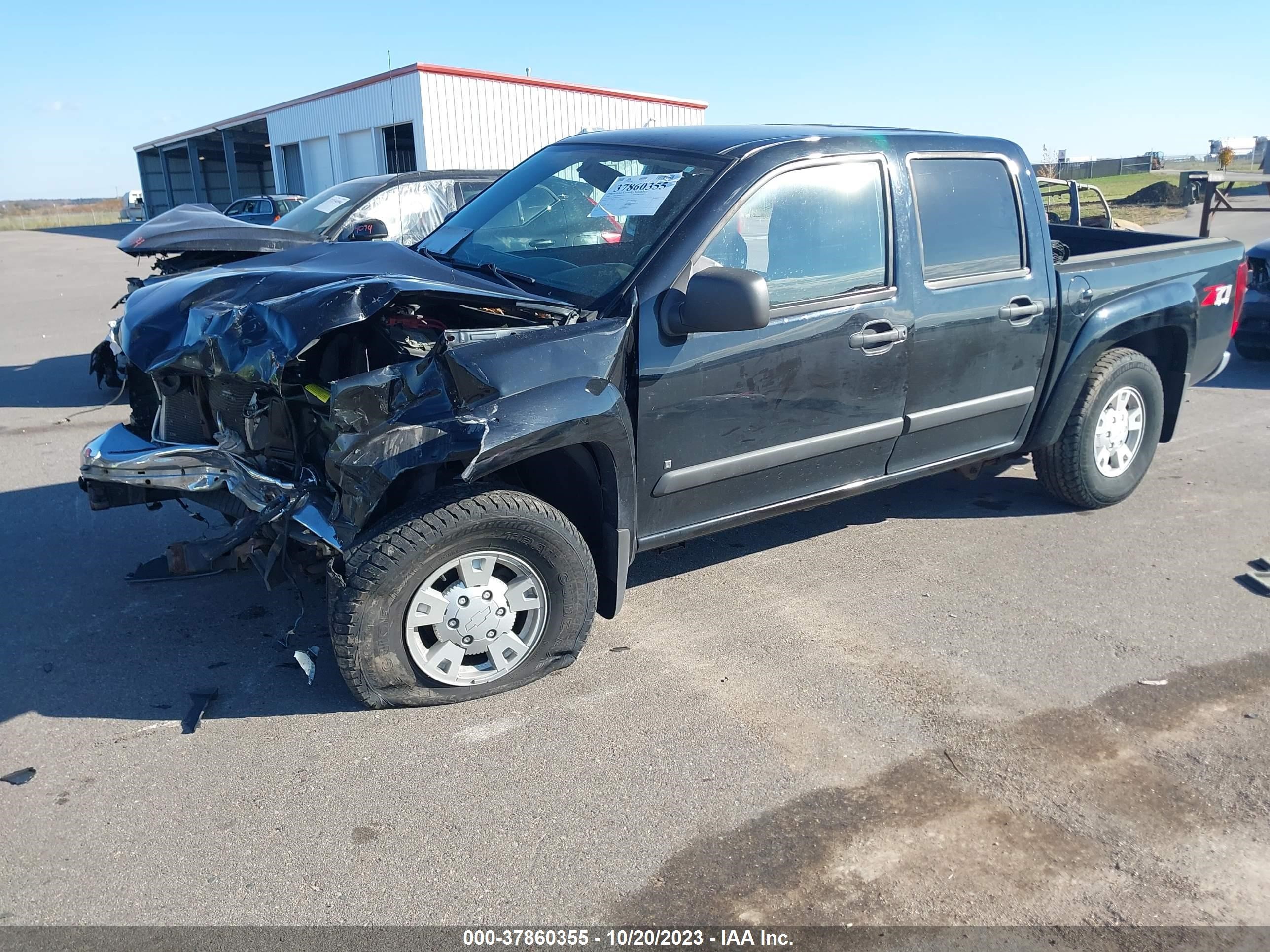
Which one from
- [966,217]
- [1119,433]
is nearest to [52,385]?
[966,217]

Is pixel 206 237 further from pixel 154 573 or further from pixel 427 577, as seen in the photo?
pixel 427 577

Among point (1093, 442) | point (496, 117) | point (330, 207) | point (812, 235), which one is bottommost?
point (1093, 442)

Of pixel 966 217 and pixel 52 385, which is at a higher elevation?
pixel 966 217

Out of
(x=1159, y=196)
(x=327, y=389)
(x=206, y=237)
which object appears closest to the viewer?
(x=327, y=389)

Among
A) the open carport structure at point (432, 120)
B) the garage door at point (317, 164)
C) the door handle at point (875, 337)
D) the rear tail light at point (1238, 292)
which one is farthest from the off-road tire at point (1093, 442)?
the garage door at point (317, 164)

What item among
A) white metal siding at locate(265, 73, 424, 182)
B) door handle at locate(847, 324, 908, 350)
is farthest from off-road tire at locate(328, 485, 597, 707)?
white metal siding at locate(265, 73, 424, 182)

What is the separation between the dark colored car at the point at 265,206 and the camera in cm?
1634

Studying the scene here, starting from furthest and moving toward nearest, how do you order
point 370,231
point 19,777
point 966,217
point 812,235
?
point 370,231 → point 966,217 → point 812,235 → point 19,777

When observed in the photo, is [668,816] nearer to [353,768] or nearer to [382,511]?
[353,768]

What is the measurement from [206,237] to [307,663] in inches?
166

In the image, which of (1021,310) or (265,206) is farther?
(265,206)

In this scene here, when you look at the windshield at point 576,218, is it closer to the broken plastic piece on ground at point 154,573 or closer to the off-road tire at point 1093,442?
the broken plastic piece on ground at point 154,573

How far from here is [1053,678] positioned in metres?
3.70

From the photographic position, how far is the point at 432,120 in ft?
78.2
